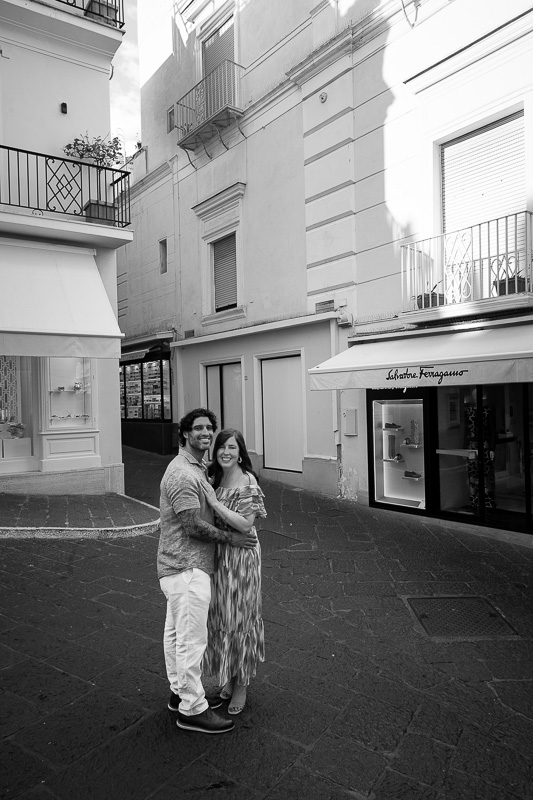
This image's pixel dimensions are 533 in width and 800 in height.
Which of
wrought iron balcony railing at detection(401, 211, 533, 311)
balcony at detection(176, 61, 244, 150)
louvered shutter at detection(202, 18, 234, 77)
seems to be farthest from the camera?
louvered shutter at detection(202, 18, 234, 77)

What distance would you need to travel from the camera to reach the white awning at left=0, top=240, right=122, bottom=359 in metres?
8.09

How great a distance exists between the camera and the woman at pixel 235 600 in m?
3.19

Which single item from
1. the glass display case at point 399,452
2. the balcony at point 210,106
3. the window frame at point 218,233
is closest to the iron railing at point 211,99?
the balcony at point 210,106

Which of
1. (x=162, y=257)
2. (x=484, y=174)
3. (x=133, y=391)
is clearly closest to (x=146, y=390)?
(x=133, y=391)

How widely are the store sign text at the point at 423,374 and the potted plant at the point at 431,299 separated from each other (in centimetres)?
130

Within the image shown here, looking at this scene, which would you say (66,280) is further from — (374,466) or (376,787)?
(376,787)

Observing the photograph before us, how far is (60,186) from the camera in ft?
32.9

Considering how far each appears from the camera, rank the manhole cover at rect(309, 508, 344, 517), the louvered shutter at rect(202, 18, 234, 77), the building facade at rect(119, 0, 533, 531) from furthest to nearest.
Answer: the louvered shutter at rect(202, 18, 234, 77), the manhole cover at rect(309, 508, 344, 517), the building facade at rect(119, 0, 533, 531)

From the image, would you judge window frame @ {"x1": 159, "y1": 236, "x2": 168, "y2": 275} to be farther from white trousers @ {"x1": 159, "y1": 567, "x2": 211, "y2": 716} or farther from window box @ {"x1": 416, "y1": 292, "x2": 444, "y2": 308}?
white trousers @ {"x1": 159, "y1": 567, "x2": 211, "y2": 716}

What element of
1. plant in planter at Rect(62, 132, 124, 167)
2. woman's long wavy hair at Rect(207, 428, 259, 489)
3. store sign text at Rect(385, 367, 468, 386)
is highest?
plant in planter at Rect(62, 132, 124, 167)

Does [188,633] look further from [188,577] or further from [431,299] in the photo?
[431,299]

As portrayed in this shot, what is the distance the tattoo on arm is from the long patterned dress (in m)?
0.15

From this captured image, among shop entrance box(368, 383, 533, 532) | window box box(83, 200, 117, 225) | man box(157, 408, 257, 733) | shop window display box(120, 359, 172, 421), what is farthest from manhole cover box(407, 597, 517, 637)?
shop window display box(120, 359, 172, 421)

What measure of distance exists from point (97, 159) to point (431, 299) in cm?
633
